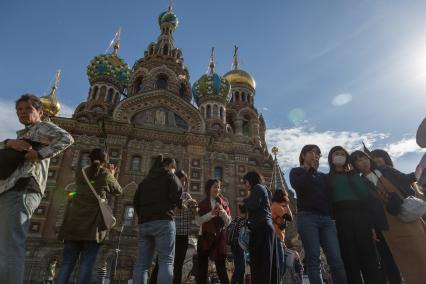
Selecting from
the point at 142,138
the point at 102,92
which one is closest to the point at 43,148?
the point at 142,138

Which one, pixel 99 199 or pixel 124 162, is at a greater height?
pixel 124 162

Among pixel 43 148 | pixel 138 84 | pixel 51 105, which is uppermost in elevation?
pixel 138 84

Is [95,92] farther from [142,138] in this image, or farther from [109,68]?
[142,138]

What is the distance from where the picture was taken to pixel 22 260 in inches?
113

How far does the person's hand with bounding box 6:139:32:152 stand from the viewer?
3107 mm

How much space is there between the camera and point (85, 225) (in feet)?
12.8

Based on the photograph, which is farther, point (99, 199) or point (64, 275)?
point (99, 199)

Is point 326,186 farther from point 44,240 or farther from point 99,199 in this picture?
point 44,240

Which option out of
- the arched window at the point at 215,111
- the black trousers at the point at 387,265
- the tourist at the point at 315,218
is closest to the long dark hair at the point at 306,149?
the tourist at the point at 315,218

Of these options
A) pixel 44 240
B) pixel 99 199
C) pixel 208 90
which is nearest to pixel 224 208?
pixel 99 199

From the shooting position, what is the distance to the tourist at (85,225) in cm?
382

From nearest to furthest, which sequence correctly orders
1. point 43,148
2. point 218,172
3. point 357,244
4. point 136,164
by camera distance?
point 43,148
point 357,244
point 136,164
point 218,172

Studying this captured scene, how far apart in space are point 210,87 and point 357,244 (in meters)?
21.0

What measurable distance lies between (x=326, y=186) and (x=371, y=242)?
2.83ft
